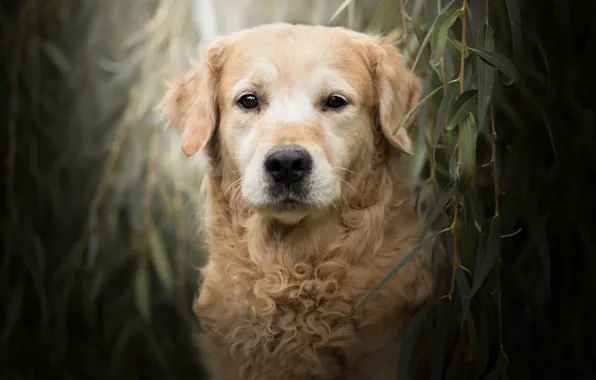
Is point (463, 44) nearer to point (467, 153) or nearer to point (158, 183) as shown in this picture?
point (467, 153)

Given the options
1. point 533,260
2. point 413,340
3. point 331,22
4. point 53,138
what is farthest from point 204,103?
point 533,260

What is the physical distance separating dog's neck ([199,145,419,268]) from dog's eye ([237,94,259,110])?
11 centimetres

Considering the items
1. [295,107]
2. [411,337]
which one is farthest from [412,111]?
[411,337]

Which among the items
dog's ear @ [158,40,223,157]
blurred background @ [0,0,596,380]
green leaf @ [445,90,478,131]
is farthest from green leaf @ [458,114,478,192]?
dog's ear @ [158,40,223,157]

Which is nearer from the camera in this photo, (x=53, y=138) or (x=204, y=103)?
(x=204, y=103)

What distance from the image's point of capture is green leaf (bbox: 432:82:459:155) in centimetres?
102

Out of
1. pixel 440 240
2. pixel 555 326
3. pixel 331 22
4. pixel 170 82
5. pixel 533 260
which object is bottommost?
pixel 555 326

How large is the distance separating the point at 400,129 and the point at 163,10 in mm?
440

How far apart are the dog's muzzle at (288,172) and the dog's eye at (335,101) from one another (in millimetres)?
106

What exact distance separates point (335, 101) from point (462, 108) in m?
0.19

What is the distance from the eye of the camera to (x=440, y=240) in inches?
42.9

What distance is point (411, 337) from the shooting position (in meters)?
1.10

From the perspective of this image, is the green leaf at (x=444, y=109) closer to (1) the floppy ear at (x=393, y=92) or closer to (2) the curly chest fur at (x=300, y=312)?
(1) the floppy ear at (x=393, y=92)

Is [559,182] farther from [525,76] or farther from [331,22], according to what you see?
[331,22]
